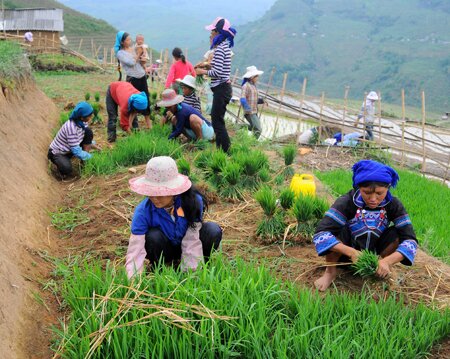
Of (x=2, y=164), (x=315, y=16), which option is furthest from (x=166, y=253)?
(x=315, y=16)

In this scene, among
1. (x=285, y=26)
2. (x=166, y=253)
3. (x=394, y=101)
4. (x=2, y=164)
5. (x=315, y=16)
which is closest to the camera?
(x=166, y=253)

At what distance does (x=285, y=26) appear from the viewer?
89000 mm

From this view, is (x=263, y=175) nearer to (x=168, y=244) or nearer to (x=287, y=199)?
(x=287, y=199)

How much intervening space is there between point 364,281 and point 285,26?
3597 inches

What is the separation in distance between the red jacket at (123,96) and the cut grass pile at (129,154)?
2.95 ft

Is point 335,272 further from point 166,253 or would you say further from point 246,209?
point 246,209

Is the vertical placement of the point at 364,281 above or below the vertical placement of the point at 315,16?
below

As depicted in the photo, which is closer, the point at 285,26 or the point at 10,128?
the point at 10,128

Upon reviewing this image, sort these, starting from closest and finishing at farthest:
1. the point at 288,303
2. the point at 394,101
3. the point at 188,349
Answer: the point at 188,349 → the point at 288,303 → the point at 394,101

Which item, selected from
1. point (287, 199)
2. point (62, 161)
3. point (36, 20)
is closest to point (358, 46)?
point (36, 20)

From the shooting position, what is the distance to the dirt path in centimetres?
241

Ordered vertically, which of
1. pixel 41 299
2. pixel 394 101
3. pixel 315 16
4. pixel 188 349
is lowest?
pixel 394 101

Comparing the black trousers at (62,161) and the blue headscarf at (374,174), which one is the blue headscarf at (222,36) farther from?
the blue headscarf at (374,174)

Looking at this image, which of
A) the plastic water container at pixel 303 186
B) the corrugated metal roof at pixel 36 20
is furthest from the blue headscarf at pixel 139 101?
the corrugated metal roof at pixel 36 20
